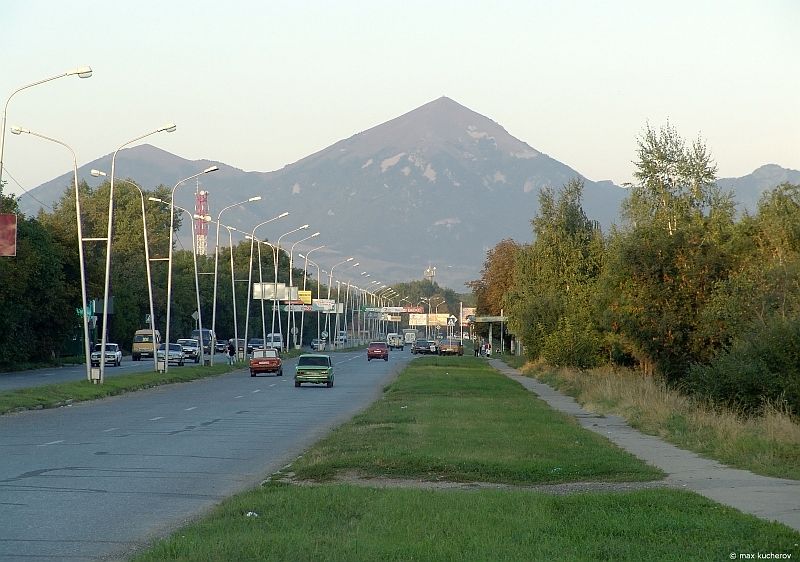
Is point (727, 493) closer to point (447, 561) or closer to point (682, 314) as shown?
point (447, 561)

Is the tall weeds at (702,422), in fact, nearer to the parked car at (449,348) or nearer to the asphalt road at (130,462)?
the asphalt road at (130,462)

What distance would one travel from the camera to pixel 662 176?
62.3m

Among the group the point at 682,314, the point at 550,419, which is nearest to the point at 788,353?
the point at 550,419

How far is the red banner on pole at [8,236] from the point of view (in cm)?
3666

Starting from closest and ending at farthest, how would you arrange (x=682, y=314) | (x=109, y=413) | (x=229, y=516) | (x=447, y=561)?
(x=447, y=561) → (x=229, y=516) → (x=109, y=413) → (x=682, y=314)

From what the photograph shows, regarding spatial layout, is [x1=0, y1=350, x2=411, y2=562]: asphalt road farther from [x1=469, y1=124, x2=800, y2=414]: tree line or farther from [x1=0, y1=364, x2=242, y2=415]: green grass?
[x1=469, y1=124, x2=800, y2=414]: tree line

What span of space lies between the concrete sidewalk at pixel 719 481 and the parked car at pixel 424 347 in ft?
306

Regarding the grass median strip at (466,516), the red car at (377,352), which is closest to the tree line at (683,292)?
the grass median strip at (466,516)

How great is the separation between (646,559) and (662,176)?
53.3 metres

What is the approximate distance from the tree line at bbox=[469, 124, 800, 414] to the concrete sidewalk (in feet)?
14.9

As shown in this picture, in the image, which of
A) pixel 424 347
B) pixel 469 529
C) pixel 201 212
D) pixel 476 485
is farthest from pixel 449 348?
pixel 469 529

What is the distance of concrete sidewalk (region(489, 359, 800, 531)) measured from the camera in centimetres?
1423

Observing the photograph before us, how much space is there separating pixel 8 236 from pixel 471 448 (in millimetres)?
20393

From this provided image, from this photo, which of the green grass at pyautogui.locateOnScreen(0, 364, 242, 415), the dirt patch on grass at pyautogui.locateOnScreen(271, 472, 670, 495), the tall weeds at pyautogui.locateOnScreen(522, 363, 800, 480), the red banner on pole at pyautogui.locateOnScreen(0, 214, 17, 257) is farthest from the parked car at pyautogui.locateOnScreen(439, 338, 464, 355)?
the dirt patch on grass at pyautogui.locateOnScreen(271, 472, 670, 495)
